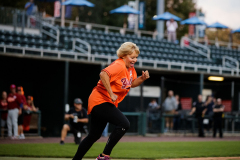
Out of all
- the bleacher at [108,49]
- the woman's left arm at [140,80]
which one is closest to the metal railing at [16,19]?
the bleacher at [108,49]

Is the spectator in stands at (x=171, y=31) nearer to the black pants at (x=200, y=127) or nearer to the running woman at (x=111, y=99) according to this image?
the black pants at (x=200, y=127)

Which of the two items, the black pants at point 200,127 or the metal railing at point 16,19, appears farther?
the metal railing at point 16,19

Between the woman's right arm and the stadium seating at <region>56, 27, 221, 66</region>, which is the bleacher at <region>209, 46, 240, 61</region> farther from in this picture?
the woman's right arm

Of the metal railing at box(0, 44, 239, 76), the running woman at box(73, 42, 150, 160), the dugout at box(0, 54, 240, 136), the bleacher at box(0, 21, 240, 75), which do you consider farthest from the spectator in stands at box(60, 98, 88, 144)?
the running woman at box(73, 42, 150, 160)

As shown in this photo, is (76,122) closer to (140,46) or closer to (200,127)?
(200,127)

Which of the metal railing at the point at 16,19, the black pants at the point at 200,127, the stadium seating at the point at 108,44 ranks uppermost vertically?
the metal railing at the point at 16,19

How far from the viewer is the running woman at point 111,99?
6.44 m

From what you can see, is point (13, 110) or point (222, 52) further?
point (222, 52)

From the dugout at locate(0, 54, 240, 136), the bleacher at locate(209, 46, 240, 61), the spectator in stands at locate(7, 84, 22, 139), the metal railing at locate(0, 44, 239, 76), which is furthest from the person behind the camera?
the bleacher at locate(209, 46, 240, 61)

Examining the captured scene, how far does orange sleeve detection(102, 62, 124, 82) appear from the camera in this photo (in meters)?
6.41

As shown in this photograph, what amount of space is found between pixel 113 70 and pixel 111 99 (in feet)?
1.53

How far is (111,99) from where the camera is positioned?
6.61m

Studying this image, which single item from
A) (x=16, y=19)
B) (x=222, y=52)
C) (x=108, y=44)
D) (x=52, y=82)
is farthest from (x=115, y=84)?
(x=222, y=52)

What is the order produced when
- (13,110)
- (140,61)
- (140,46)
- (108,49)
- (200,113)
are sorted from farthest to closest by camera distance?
(140,46), (108,49), (140,61), (200,113), (13,110)
